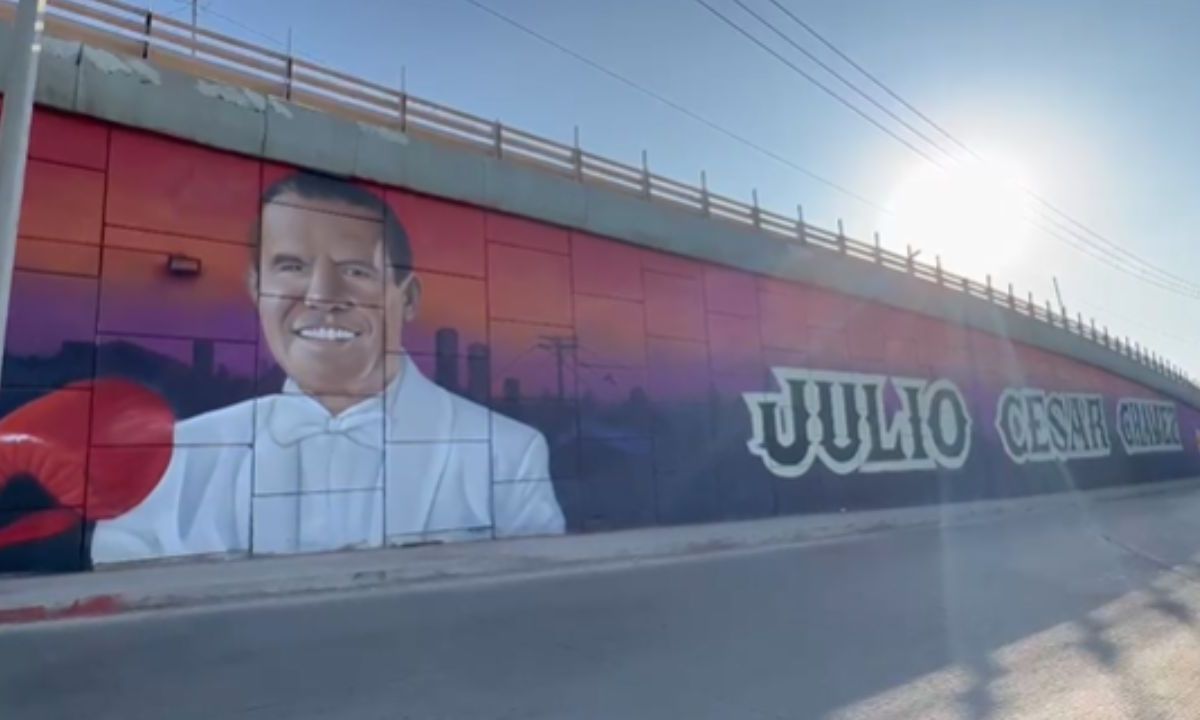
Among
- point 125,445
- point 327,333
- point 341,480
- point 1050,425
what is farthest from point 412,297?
point 1050,425

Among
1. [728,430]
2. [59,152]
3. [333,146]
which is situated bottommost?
[728,430]

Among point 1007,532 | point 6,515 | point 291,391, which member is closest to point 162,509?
point 6,515

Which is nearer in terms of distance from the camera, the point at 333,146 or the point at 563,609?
the point at 563,609

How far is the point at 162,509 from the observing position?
10.2 m

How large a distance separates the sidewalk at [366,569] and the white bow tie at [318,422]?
1827 mm

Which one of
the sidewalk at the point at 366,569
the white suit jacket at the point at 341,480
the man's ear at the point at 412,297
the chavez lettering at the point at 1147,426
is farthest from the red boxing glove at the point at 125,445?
the chavez lettering at the point at 1147,426

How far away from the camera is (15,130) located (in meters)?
6.24

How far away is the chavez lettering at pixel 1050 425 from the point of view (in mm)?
27969

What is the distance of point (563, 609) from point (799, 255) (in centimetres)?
1506

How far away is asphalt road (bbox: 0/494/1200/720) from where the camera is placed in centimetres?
465

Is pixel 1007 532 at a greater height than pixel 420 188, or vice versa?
pixel 420 188

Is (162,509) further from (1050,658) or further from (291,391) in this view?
(1050,658)

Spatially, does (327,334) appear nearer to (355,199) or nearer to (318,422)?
(318,422)

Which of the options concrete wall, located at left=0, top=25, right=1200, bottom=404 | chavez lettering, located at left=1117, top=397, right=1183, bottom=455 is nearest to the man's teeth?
concrete wall, located at left=0, top=25, right=1200, bottom=404
